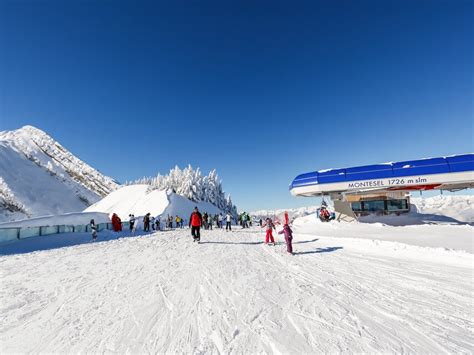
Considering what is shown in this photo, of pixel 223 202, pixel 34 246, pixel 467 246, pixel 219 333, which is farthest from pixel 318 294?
pixel 223 202

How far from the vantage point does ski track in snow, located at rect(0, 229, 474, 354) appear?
9.19ft

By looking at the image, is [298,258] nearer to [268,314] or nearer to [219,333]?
[268,314]

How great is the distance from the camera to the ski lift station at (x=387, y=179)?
46.7 ft

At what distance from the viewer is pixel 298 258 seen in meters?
8.05

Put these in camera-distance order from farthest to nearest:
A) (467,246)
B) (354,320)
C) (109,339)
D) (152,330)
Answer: (467,246) < (354,320) < (152,330) < (109,339)

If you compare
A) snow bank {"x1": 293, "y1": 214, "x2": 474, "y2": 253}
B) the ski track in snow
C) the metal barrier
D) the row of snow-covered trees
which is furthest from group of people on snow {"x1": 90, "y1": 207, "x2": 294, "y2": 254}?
the row of snow-covered trees

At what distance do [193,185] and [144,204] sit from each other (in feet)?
51.2

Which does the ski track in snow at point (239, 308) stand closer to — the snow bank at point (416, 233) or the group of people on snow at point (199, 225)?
the snow bank at point (416, 233)

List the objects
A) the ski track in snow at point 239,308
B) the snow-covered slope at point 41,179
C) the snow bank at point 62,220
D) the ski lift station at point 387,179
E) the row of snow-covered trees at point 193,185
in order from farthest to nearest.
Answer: the snow-covered slope at point 41,179 < the row of snow-covered trees at point 193,185 < the snow bank at point 62,220 < the ski lift station at point 387,179 < the ski track in snow at point 239,308

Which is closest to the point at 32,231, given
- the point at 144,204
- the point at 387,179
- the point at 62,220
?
the point at 62,220

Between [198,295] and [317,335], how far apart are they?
2.36 meters

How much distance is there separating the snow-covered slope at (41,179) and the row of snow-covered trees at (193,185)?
35.0 metres

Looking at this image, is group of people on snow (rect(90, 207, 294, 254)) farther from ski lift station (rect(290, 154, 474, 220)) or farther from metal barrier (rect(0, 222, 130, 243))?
ski lift station (rect(290, 154, 474, 220))

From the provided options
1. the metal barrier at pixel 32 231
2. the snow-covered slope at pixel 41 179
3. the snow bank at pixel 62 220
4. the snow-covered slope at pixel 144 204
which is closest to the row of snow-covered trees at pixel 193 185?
the snow-covered slope at pixel 144 204
